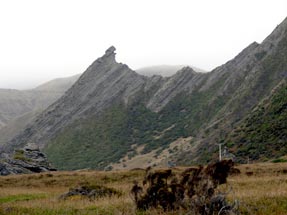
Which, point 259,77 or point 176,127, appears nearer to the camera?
point 259,77

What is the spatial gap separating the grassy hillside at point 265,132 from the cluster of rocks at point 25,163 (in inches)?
1051

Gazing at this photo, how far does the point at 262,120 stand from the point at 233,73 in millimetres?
45126

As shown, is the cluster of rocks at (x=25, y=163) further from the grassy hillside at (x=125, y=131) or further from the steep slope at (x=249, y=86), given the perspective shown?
the grassy hillside at (x=125, y=131)

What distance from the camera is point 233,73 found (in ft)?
351

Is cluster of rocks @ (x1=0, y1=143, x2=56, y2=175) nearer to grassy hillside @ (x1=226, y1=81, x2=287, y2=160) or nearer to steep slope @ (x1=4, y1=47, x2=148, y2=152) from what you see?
grassy hillside @ (x1=226, y1=81, x2=287, y2=160)

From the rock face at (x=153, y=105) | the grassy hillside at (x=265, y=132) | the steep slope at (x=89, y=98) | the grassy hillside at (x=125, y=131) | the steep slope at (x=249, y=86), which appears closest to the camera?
the grassy hillside at (x=265, y=132)

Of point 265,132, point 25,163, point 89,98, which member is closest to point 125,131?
point 89,98

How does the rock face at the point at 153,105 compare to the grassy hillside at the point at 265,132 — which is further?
the rock face at the point at 153,105

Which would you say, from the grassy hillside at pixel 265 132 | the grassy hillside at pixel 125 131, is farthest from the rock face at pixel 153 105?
the grassy hillside at pixel 265 132

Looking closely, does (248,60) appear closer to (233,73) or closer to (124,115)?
(233,73)

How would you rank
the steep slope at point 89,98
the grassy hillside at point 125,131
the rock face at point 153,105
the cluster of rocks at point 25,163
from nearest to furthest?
the cluster of rocks at point 25,163
the rock face at point 153,105
the grassy hillside at point 125,131
the steep slope at point 89,98

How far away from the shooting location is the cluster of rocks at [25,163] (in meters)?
46.0

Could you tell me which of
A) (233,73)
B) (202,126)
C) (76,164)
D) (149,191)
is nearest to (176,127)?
(202,126)

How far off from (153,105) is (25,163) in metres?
75.2
